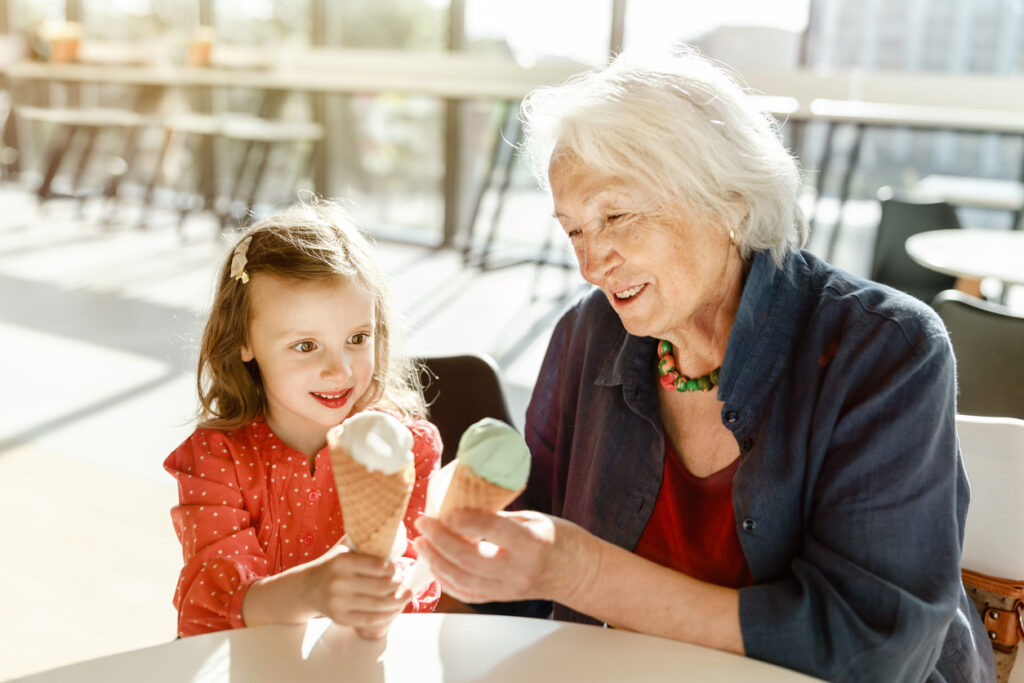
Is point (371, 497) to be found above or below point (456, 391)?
above

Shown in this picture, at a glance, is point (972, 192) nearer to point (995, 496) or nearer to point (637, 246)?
point (995, 496)

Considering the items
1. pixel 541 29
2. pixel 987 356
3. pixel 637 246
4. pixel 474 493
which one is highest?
pixel 541 29

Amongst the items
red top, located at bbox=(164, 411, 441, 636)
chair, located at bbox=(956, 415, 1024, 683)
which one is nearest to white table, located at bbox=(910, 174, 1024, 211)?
chair, located at bbox=(956, 415, 1024, 683)

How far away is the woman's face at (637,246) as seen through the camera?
115cm

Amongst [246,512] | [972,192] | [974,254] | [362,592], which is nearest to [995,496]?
[362,592]

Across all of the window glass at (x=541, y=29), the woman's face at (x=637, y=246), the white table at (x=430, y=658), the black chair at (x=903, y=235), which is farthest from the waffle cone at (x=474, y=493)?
the window glass at (x=541, y=29)

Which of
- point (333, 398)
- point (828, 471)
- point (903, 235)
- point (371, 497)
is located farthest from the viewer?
point (903, 235)

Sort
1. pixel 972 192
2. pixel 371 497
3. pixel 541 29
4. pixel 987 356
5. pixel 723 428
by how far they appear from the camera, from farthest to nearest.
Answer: pixel 541 29 → pixel 972 192 → pixel 987 356 → pixel 723 428 → pixel 371 497

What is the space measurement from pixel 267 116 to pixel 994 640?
7430mm

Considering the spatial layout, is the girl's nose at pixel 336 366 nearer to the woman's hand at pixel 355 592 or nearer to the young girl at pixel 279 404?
the young girl at pixel 279 404

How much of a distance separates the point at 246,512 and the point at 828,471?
767 millimetres

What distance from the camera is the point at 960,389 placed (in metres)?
2.23

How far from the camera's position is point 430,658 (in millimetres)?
886

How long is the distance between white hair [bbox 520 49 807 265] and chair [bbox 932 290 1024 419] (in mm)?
1207
